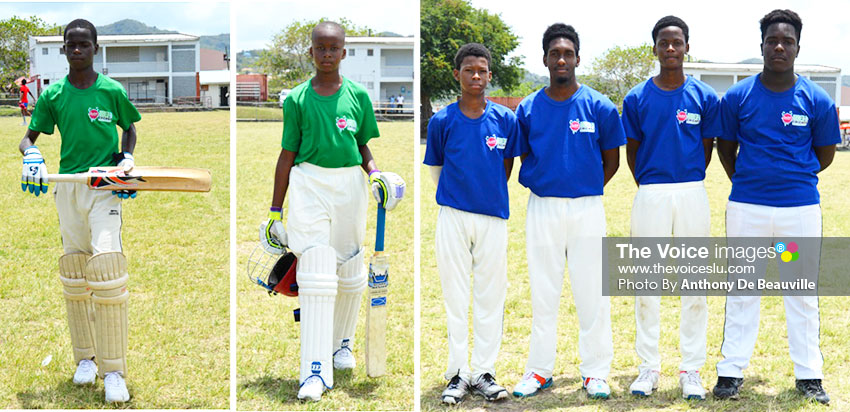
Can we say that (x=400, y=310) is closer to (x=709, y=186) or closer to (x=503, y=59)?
(x=709, y=186)

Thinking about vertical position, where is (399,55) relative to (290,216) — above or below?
above

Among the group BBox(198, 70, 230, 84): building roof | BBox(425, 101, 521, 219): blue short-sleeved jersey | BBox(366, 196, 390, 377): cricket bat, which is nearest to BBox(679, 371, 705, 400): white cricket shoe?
BBox(425, 101, 521, 219): blue short-sleeved jersey

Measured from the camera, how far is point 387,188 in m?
4.41

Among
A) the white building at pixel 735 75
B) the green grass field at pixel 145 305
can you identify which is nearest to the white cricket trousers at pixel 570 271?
the green grass field at pixel 145 305

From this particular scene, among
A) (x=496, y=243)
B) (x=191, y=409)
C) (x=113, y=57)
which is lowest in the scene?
(x=191, y=409)

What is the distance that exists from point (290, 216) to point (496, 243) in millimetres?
1129

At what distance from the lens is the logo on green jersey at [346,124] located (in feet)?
14.3

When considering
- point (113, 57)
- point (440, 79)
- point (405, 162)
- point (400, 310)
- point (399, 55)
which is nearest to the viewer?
point (400, 310)

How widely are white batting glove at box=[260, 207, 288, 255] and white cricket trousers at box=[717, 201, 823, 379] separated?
95.6 inches

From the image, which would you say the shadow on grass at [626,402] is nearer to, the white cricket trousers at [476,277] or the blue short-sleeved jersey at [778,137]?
the white cricket trousers at [476,277]

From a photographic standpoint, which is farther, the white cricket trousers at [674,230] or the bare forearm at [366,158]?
the bare forearm at [366,158]

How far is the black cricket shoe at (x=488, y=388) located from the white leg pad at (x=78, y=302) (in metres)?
2.20

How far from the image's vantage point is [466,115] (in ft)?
14.2

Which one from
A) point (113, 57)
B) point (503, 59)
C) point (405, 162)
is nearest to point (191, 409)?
point (113, 57)
